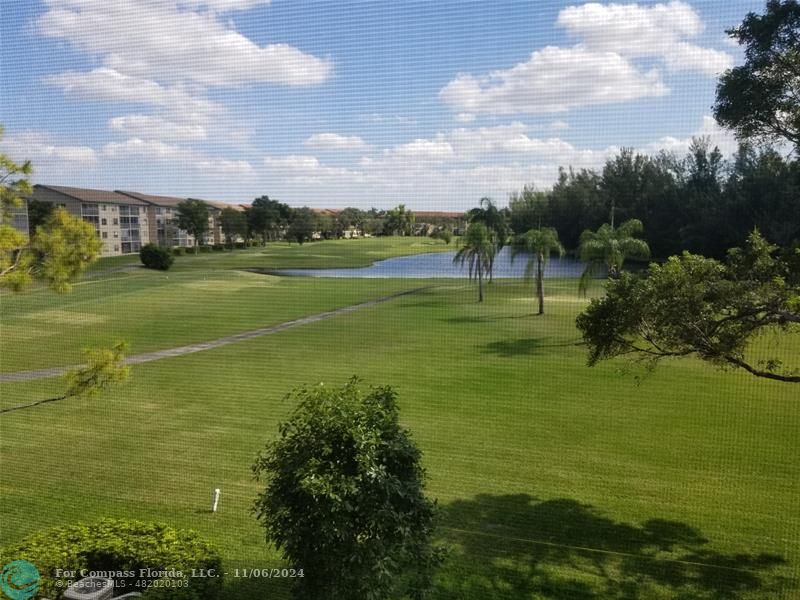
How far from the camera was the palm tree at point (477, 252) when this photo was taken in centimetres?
770

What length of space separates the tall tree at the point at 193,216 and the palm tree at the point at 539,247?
2.66 meters

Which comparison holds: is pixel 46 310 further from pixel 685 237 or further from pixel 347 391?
pixel 685 237

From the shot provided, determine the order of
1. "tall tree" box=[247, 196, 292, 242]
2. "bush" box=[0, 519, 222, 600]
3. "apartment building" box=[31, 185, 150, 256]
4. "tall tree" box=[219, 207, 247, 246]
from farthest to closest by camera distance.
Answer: "tall tree" box=[219, 207, 247, 246]
"tall tree" box=[247, 196, 292, 242]
"apartment building" box=[31, 185, 150, 256]
"bush" box=[0, 519, 222, 600]

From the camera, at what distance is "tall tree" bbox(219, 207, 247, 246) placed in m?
4.95

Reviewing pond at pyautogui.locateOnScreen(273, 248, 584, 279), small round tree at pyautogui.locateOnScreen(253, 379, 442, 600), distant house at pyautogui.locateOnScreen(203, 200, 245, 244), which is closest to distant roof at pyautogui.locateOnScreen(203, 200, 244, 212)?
distant house at pyautogui.locateOnScreen(203, 200, 245, 244)

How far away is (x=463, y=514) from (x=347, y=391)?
138 centimetres

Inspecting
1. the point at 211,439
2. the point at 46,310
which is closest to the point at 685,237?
the point at 211,439

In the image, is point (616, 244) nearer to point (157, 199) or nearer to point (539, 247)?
point (539, 247)

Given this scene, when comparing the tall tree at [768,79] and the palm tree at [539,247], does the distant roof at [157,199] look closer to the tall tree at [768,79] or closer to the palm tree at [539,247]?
the palm tree at [539,247]

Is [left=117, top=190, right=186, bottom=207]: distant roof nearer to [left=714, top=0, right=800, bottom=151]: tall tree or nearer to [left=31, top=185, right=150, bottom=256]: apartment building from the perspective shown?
[left=31, top=185, right=150, bottom=256]: apartment building

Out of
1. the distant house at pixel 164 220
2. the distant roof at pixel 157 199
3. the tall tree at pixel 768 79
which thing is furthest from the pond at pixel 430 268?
the tall tree at pixel 768 79

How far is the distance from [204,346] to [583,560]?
15.4 ft

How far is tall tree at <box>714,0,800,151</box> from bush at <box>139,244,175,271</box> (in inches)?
155

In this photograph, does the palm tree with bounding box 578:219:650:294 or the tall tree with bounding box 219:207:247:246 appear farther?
the tall tree with bounding box 219:207:247:246
